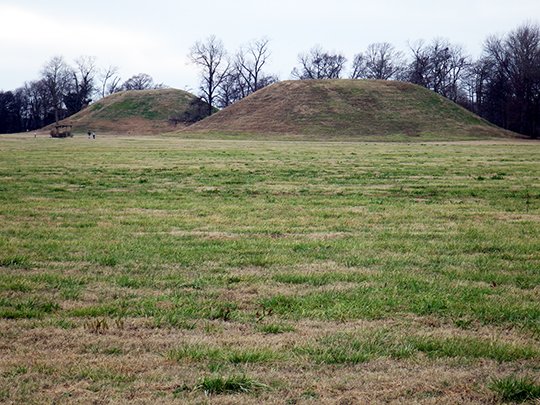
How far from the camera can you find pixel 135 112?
10031cm

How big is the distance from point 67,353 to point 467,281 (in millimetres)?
5005

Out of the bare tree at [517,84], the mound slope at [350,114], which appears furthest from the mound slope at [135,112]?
the bare tree at [517,84]

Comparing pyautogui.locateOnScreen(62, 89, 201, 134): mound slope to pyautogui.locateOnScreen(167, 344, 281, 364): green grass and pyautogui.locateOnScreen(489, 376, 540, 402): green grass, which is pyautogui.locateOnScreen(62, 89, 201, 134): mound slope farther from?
pyautogui.locateOnScreen(489, 376, 540, 402): green grass

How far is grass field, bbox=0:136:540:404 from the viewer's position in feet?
14.2

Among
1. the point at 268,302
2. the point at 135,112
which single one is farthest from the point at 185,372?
the point at 135,112

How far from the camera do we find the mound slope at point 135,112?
93.9 metres

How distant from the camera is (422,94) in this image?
84.9 m

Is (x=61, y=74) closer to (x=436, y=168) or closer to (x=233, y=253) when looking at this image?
(x=436, y=168)

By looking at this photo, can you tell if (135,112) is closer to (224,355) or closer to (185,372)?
(224,355)

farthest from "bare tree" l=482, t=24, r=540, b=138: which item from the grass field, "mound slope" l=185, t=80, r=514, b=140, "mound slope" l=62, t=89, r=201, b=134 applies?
the grass field

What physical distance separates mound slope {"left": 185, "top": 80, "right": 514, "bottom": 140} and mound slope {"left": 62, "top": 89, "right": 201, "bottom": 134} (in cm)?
1747

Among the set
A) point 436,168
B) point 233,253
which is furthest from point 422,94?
point 233,253

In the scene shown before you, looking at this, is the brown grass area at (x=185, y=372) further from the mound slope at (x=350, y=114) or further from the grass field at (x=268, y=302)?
the mound slope at (x=350, y=114)

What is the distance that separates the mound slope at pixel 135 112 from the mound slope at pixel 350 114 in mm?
17470
